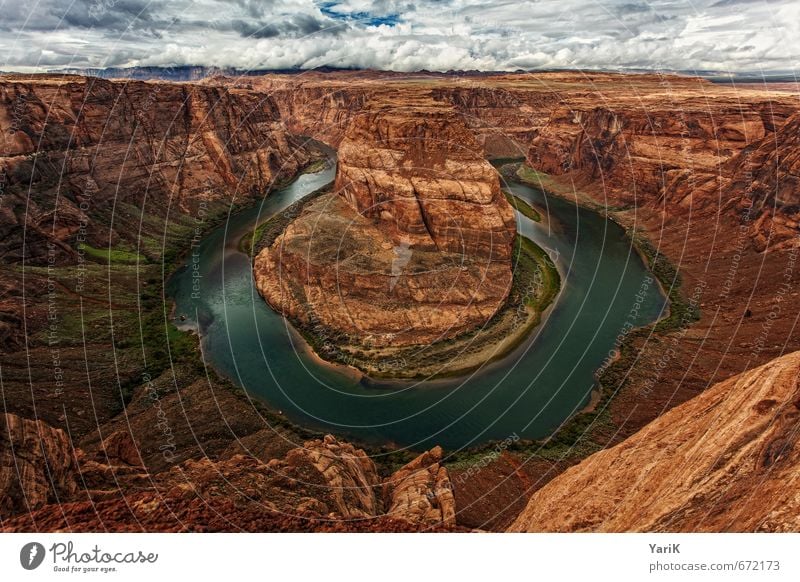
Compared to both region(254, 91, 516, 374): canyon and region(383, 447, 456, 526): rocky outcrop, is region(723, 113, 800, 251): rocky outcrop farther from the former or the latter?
region(383, 447, 456, 526): rocky outcrop

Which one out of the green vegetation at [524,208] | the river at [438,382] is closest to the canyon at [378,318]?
the river at [438,382]

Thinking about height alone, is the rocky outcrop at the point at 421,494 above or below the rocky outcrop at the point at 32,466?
below

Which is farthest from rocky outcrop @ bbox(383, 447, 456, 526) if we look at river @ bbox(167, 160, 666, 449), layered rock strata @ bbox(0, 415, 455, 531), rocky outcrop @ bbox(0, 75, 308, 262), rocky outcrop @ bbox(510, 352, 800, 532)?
rocky outcrop @ bbox(0, 75, 308, 262)

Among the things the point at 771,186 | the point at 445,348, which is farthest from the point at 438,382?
the point at 771,186

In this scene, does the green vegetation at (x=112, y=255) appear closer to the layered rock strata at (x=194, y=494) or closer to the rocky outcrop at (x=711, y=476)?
the layered rock strata at (x=194, y=494)

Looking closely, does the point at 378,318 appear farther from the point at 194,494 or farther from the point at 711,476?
the point at 711,476

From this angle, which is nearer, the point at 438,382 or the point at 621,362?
the point at 438,382
